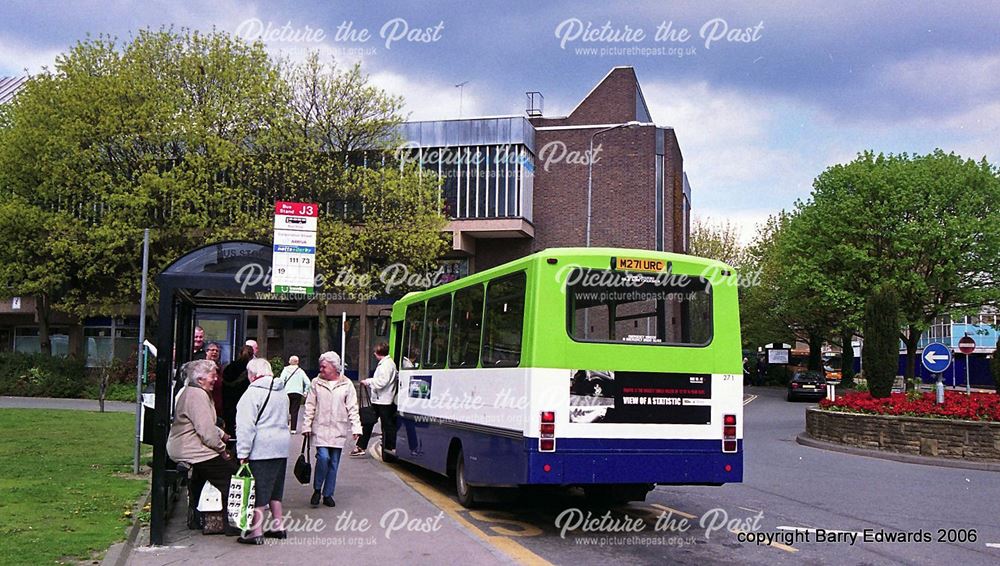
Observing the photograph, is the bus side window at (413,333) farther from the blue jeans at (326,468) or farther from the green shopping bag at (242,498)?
the green shopping bag at (242,498)

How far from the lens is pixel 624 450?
9648mm

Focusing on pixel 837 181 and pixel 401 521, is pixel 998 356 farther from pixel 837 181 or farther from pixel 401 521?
pixel 837 181

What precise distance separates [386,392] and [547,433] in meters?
6.93

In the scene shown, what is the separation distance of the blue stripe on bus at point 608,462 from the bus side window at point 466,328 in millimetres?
1382

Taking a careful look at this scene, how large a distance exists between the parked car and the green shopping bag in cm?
3965

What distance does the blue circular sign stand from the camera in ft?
69.9

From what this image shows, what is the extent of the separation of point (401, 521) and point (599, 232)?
3649 cm

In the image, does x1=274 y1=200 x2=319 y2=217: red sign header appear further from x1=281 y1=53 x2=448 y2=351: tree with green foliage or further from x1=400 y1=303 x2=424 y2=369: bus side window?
x1=281 y1=53 x2=448 y2=351: tree with green foliage

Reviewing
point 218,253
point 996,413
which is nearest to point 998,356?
point 996,413

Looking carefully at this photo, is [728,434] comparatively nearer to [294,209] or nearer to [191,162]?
[294,209]

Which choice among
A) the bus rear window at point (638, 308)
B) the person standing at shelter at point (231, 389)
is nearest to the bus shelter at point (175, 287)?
the person standing at shelter at point (231, 389)

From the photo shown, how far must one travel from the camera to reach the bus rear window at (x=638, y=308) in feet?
32.5

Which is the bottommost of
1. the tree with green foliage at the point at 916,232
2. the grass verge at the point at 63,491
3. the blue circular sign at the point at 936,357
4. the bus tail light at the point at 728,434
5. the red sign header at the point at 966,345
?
the grass verge at the point at 63,491

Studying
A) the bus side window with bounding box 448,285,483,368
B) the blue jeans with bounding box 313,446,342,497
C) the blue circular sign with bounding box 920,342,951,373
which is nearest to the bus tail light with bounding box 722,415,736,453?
the bus side window with bounding box 448,285,483,368
